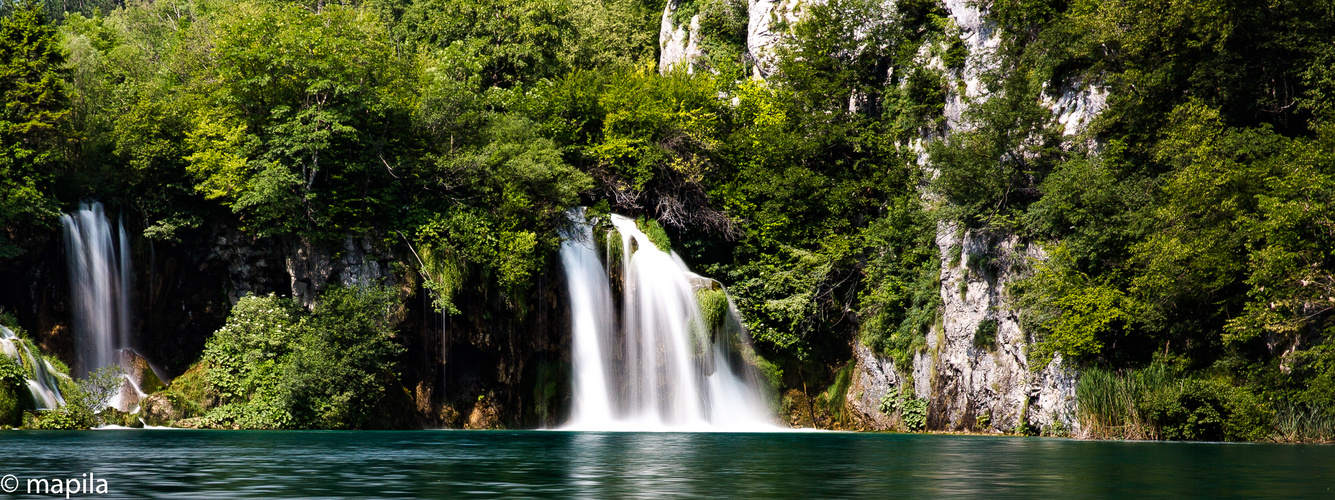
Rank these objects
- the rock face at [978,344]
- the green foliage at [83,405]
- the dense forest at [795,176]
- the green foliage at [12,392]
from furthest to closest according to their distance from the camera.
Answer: the rock face at [978,344] → the green foliage at [83,405] → the green foliage at [12,392] → the dense forest at [795,176]

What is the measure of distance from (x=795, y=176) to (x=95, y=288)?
22.9 m

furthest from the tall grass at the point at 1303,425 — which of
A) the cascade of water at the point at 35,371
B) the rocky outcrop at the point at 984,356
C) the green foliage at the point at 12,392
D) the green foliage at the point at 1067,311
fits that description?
the green foliage at the point at 12,392

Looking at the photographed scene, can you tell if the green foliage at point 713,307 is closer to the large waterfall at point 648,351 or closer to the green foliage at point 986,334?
the large waterfall at point 648,351

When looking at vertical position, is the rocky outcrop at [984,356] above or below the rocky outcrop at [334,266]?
below

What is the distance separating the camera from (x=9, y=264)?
114 ft

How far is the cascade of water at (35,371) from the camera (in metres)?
29.8

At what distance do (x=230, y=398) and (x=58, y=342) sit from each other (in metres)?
6.01

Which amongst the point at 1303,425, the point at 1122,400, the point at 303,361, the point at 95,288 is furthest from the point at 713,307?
the point at 95,288

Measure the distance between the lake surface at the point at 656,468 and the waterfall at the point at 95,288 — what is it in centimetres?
1084

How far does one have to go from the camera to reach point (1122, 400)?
2836 centimetres

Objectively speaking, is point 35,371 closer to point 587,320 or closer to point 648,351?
point 587,320

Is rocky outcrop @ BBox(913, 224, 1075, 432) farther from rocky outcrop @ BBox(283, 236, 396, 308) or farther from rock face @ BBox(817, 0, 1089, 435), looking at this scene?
rocky outcrop @ BBox(283, 236, 396, 308)

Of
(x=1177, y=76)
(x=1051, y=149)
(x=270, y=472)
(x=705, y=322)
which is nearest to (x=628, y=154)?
(x=705, y=322)

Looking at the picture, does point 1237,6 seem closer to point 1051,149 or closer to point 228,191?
point 1051,149
